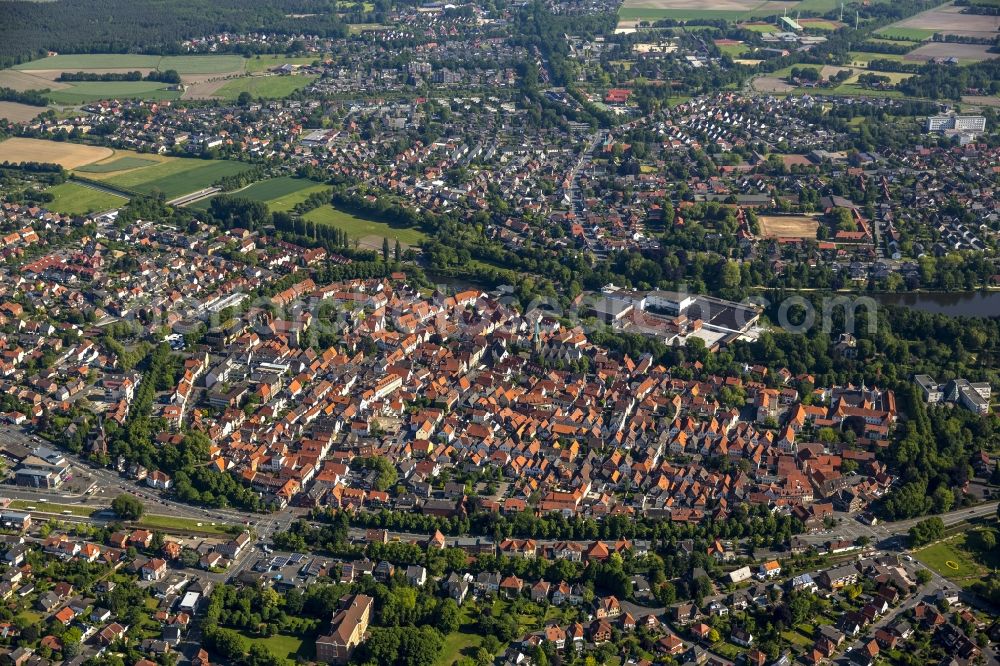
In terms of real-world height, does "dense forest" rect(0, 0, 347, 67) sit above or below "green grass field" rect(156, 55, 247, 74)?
above

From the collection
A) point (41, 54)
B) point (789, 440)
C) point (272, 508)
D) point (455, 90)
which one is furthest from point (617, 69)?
point (272, 508)

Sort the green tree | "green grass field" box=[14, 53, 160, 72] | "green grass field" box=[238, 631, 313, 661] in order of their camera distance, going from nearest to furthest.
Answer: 1. "green grass field" box=[238, 631, 313, 661]
2. the green tree
3. "green grass field" box=[14, 53, 160, 72]

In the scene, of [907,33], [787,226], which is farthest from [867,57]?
[787,226]

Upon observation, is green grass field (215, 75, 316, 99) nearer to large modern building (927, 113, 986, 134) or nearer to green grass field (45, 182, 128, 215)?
green grass field (45, 182, 128, 215)

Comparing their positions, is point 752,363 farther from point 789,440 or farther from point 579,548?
point 579,548

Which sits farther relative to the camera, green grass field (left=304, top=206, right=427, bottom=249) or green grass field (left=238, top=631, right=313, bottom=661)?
green grass field (left=304, top=206, right=427, bottom=249)

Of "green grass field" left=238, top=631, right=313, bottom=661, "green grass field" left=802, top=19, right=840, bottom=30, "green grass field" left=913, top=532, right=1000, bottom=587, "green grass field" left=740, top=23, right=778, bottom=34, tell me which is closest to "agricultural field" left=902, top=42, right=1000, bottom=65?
"green grass field" left=802, top=19, right=840, bottom=30
